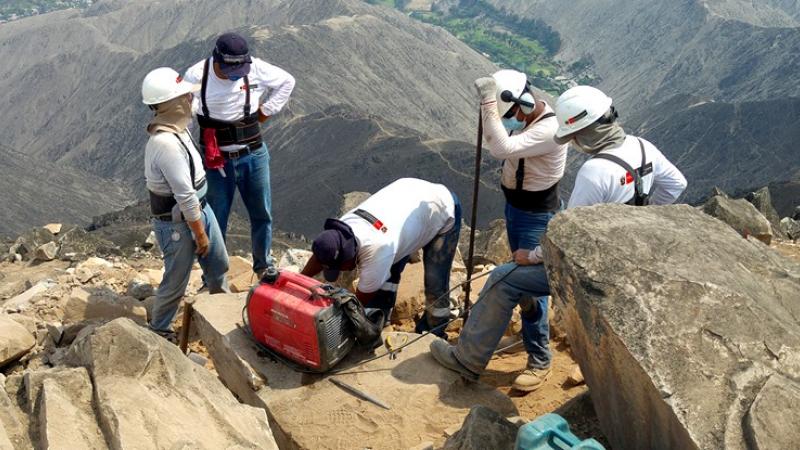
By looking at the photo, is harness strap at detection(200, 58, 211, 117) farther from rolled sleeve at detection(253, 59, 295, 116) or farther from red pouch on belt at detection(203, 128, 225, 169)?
rolled sleeve at detection(253, 59, 295, 116)

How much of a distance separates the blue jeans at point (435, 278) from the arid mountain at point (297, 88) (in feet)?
80.0

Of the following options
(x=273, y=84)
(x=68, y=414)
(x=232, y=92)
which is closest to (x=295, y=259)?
(x=273, y=84)

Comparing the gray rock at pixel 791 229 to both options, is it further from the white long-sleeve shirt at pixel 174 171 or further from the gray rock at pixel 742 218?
the white long-sleeve shirt at pixel 174 171

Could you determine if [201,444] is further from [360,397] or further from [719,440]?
[719,440]

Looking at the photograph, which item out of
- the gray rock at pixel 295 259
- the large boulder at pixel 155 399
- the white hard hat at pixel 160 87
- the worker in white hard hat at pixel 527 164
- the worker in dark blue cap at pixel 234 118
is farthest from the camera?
the gray rock at pixel 295 259

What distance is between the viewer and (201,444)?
3250 mm

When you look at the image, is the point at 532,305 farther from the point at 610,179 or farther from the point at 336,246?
the point at 336,246

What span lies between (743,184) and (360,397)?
118 ft

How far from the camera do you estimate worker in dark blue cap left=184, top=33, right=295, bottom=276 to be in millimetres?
5523

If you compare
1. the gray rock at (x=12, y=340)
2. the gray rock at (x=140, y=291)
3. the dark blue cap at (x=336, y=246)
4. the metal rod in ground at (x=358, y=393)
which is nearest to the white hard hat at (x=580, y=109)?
the dark blue cap at (x=336, y=246)

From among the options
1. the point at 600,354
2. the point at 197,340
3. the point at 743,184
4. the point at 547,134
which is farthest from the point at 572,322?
the point at 743,184

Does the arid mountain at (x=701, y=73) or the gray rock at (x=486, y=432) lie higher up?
the gray rock at (x=486, y=432)

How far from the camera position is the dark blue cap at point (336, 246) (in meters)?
4.54

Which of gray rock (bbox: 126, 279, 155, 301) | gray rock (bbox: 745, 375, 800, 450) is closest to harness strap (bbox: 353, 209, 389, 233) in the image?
gray rock (bbox: 745, 375, 800, 450)
